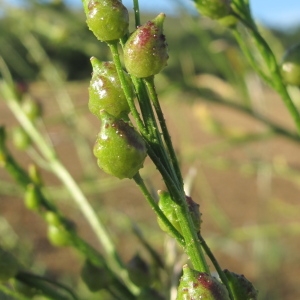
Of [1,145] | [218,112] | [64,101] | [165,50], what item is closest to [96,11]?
[165,50]

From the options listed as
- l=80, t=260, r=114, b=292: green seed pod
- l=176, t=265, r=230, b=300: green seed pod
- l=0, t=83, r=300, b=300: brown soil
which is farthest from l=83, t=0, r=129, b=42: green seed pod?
l=0, t=83, r=300, b=300: brown soil

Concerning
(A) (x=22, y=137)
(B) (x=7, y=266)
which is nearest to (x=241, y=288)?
(B) (x=7, y=266)

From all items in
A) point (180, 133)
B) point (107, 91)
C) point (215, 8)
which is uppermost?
point (180, 133)

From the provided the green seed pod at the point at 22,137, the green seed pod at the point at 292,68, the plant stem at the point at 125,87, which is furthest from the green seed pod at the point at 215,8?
the green seed pod at the point at 22,137

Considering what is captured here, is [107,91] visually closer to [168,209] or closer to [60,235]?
[168,209]

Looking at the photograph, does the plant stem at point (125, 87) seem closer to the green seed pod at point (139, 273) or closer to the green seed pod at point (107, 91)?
the green seed pod at point (107, 91)

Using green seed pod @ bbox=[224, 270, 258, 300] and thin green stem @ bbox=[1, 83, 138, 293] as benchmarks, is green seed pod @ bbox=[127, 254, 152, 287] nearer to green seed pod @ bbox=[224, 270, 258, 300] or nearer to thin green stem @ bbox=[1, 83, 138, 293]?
thin green stem @ bbox=[1, 83, 138, 293]

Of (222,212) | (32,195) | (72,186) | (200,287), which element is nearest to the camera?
(200,287)
